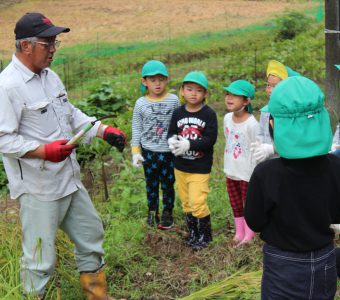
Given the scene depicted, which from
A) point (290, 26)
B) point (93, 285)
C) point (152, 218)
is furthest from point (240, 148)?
point (290, 26)

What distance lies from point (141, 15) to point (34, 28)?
10.3m

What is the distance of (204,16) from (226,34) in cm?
115

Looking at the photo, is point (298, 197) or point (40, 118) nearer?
point (298, 197)

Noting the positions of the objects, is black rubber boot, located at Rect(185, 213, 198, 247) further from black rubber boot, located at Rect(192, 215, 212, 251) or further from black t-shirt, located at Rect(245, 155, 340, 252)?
black t-shirt, located at Rect(245, 155, 340, 252)

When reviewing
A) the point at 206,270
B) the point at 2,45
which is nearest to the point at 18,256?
the point at 206,270

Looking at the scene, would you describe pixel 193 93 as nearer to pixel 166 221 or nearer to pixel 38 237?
pixel 166 221

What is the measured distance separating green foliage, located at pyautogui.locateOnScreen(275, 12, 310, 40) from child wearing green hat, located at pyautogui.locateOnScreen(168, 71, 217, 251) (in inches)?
347

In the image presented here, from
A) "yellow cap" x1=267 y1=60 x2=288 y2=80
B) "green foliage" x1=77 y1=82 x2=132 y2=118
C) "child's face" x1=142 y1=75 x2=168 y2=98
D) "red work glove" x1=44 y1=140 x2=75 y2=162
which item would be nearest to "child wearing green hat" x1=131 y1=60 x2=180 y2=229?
"child's face" x1=142 y1=75 x2=168 y2=98

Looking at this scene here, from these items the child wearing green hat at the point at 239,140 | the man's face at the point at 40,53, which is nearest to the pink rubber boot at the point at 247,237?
the child wearing green hat at the point at 239,140

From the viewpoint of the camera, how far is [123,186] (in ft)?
18.0

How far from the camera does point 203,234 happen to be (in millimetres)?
4266

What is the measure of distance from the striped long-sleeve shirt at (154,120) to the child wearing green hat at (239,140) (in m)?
0.50

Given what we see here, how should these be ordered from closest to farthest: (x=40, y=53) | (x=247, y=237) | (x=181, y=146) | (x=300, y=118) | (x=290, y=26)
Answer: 1. (x=300, y=118)
2. (x=40, y=53)
3. (x=181, y=146)
4. (x=247, y=237)
5. (x=290, y=26)

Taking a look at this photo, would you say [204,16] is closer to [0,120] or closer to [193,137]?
[193,137]
